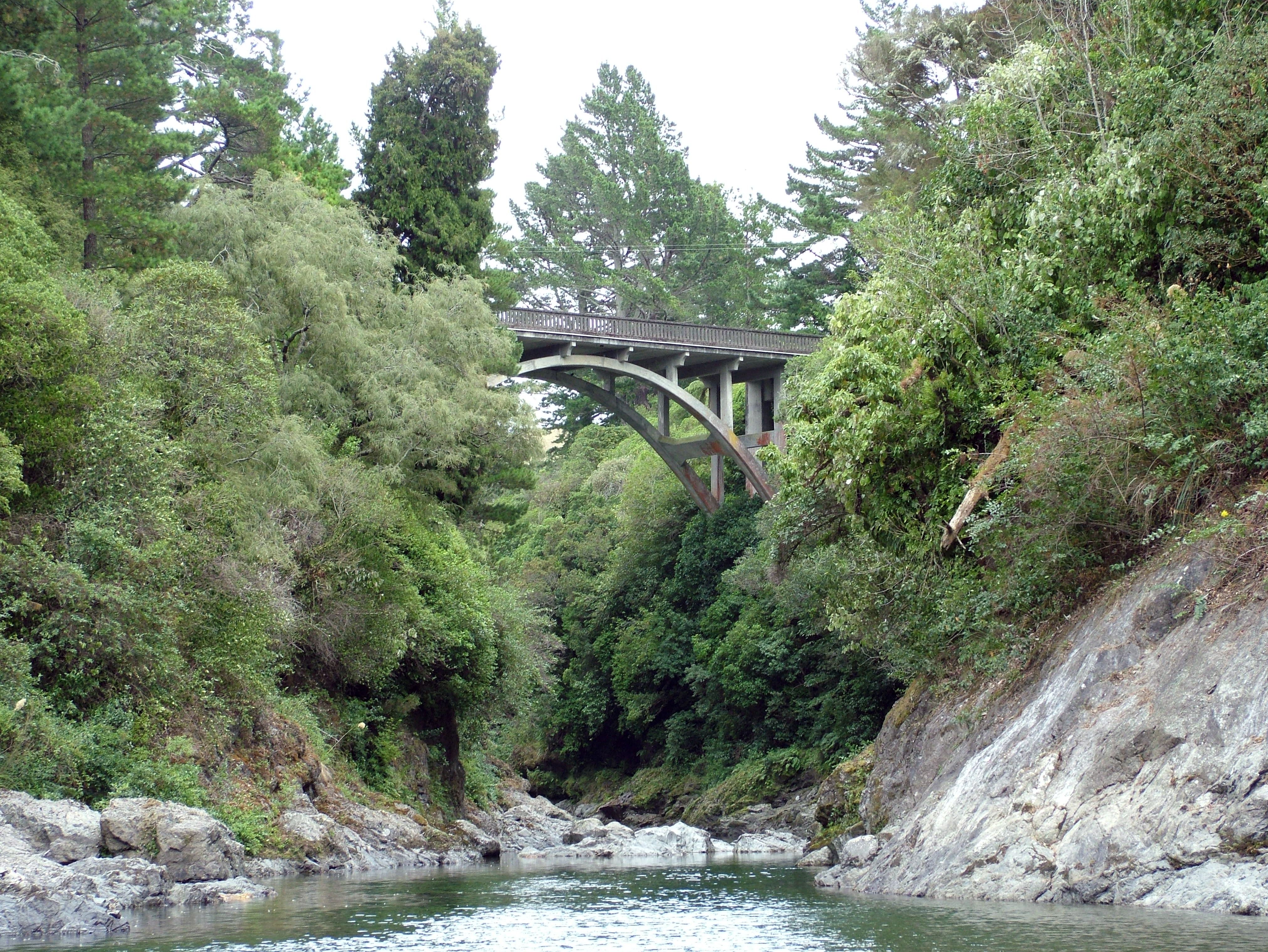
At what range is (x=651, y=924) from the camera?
484 inches

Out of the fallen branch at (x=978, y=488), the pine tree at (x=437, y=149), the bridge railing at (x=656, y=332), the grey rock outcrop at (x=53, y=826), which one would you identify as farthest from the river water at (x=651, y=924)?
the bridge railing at (x=656, y=332)

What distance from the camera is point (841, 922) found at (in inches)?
453

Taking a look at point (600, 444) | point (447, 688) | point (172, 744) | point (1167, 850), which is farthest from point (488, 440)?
point (600, 444)

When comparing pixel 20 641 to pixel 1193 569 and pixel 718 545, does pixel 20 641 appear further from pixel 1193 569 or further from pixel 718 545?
pixel 718 545

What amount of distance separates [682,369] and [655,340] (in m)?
2.90

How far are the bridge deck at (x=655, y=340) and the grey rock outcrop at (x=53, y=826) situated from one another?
64.4 feet

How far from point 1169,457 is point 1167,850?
172 inches

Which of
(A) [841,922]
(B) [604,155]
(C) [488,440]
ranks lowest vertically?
(A) [841,922]

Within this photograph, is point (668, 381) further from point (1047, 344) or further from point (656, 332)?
point (1047, 344)

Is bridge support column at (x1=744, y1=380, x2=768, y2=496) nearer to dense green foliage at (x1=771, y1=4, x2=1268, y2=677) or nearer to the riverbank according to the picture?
the riverbank

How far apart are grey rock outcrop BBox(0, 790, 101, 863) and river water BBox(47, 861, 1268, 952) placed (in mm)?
1235

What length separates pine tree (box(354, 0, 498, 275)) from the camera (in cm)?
2947

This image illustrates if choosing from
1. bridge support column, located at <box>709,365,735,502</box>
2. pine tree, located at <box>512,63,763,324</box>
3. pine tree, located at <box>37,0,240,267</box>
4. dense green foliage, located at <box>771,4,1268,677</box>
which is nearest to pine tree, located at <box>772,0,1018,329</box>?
dense green foliage, located at <box>771,4,1268,677</box>

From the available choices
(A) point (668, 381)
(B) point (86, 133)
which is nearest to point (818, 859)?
(B) point (86, 133)
